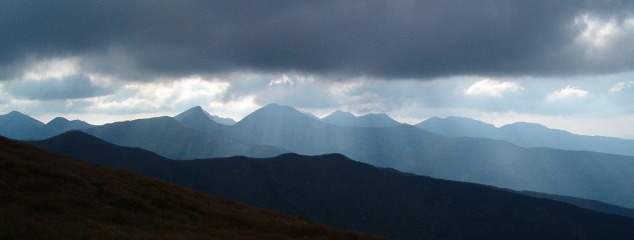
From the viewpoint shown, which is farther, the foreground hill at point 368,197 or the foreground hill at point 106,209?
the foreground hill at point 368,197

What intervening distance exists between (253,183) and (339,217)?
25.3 meters

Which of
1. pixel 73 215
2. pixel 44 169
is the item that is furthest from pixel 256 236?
pixel 44 169

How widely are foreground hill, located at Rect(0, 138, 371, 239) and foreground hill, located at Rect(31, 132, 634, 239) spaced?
97.6m

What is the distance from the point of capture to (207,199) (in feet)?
115

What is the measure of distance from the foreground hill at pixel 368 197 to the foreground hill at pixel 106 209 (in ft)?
320

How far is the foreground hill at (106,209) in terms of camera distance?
2038 centimetres

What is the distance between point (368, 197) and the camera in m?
150

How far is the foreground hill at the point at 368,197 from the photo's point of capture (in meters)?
137

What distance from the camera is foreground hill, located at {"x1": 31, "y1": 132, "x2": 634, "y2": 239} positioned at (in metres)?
137

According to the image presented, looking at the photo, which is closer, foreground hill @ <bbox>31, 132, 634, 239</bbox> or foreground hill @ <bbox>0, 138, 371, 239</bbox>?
foreground hill @ <bbox>0, 138, 371, 239</bbox>

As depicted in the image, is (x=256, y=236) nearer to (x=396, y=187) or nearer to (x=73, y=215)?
(x=73, y=215)

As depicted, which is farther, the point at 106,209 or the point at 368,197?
the point at 368,197

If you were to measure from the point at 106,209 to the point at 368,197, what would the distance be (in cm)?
12824

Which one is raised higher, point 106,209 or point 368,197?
point 368,197
